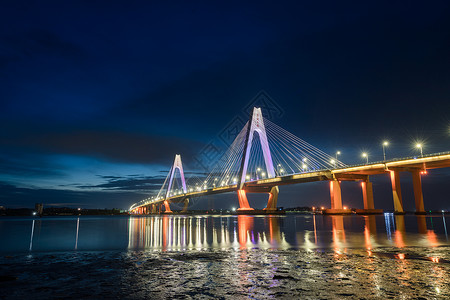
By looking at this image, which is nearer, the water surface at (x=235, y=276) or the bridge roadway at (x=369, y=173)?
the water surface at (x=235, y=276)

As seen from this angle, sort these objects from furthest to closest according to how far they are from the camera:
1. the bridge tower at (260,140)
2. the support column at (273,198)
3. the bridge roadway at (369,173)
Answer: the support column at (273,198), the bridge tower at (260,140), the bridge roadway at (369,173)

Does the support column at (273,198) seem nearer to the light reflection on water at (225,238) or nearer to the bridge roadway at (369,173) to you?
the bridge roadway at (369,173)

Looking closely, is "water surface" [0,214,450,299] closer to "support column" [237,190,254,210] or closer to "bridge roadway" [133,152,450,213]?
"bridge roadway" [133,152,450,213]

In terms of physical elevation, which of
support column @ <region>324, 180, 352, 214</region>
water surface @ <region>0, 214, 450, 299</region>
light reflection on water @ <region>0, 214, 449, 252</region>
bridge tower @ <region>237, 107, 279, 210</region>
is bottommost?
light reflection on water @ <region>0, 214, 449, 252</region>

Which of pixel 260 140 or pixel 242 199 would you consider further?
pixel 242 199

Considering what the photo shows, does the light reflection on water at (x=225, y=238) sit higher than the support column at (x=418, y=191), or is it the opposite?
the support column at (x=418, y=191)

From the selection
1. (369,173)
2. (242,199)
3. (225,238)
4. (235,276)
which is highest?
(369,173)

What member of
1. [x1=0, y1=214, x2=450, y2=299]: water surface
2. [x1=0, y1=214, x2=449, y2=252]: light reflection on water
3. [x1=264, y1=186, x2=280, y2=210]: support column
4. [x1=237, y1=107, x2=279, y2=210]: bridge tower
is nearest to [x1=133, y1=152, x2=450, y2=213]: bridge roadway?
[x1=237, y1=107, x2=279, y2=210]: bridge tower

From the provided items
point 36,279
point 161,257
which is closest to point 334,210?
point 161,257

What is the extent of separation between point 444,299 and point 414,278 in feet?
4.66

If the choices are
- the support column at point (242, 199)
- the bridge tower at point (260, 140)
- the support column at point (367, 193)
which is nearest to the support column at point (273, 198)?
the support column at point (242, 199)

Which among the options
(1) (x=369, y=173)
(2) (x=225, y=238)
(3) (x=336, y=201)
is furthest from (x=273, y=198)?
(2) (x=225, y=238)

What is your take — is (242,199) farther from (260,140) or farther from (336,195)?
(336,195)

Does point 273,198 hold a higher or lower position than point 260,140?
lower
